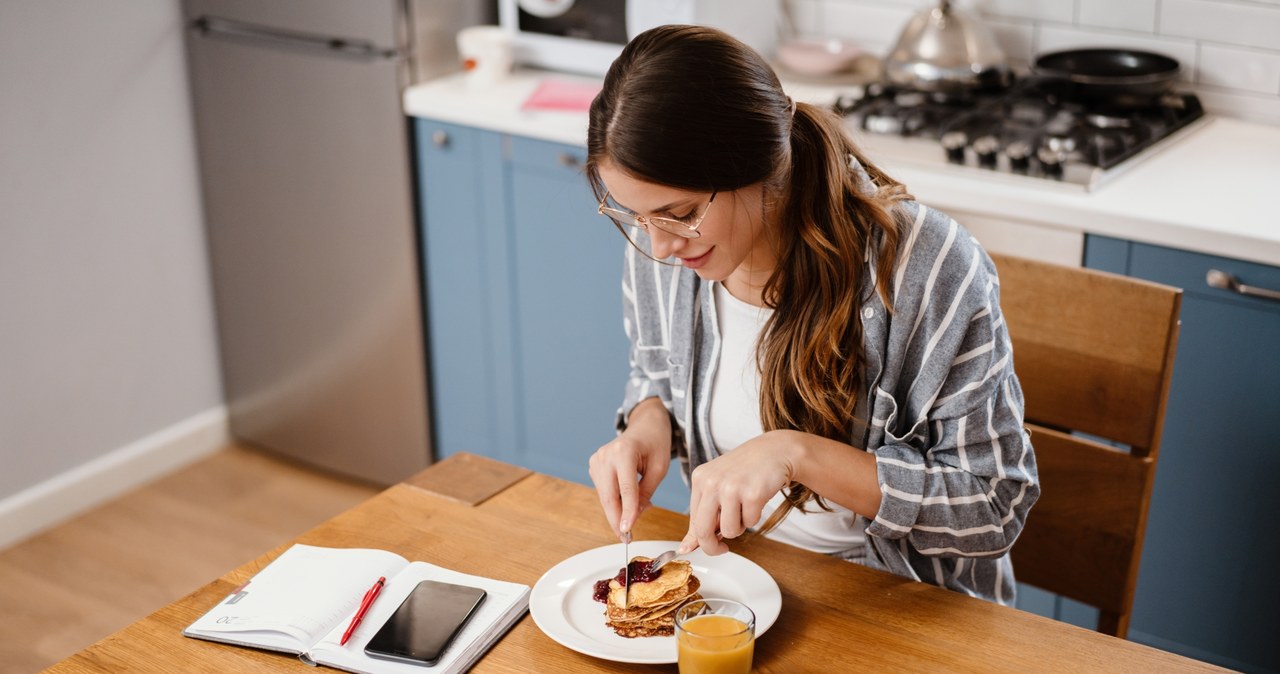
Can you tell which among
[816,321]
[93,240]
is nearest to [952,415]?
[816,321]

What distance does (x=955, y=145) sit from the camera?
2.17 metres

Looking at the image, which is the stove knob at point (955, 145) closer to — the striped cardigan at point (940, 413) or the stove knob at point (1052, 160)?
the stove knob at point (1052, 160)

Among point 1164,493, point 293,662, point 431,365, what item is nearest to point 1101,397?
point 1164,493

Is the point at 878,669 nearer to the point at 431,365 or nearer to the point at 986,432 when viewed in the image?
the point at 986,432

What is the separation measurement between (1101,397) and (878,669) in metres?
0.55

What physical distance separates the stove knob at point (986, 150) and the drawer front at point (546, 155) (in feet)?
2.41

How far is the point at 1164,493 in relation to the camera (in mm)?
2105

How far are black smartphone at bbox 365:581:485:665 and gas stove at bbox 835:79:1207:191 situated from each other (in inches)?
45.9

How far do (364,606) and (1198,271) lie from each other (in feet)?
4.48

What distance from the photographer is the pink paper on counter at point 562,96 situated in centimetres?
256

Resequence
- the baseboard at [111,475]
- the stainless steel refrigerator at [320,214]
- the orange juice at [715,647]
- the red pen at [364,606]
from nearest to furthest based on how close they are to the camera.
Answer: the orange juice at [715,647] < the red pen at [364,606] < the stainless steel refrigerator at [320,214] < the baseboard at [111,475]

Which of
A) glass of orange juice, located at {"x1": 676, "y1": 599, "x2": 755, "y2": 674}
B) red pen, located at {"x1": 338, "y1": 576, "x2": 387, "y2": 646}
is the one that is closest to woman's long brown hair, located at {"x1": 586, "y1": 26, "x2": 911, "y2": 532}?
glass of orange juice, located at {"x1": 676, "y1": 599, "x2": 755, "y2": 674}

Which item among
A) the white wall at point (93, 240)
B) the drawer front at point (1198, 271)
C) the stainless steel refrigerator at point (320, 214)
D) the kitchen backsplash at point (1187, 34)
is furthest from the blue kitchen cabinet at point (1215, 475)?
the white wall at point (93, 240)

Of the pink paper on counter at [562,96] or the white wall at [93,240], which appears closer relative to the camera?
the pink paper on counter at [562,96]
